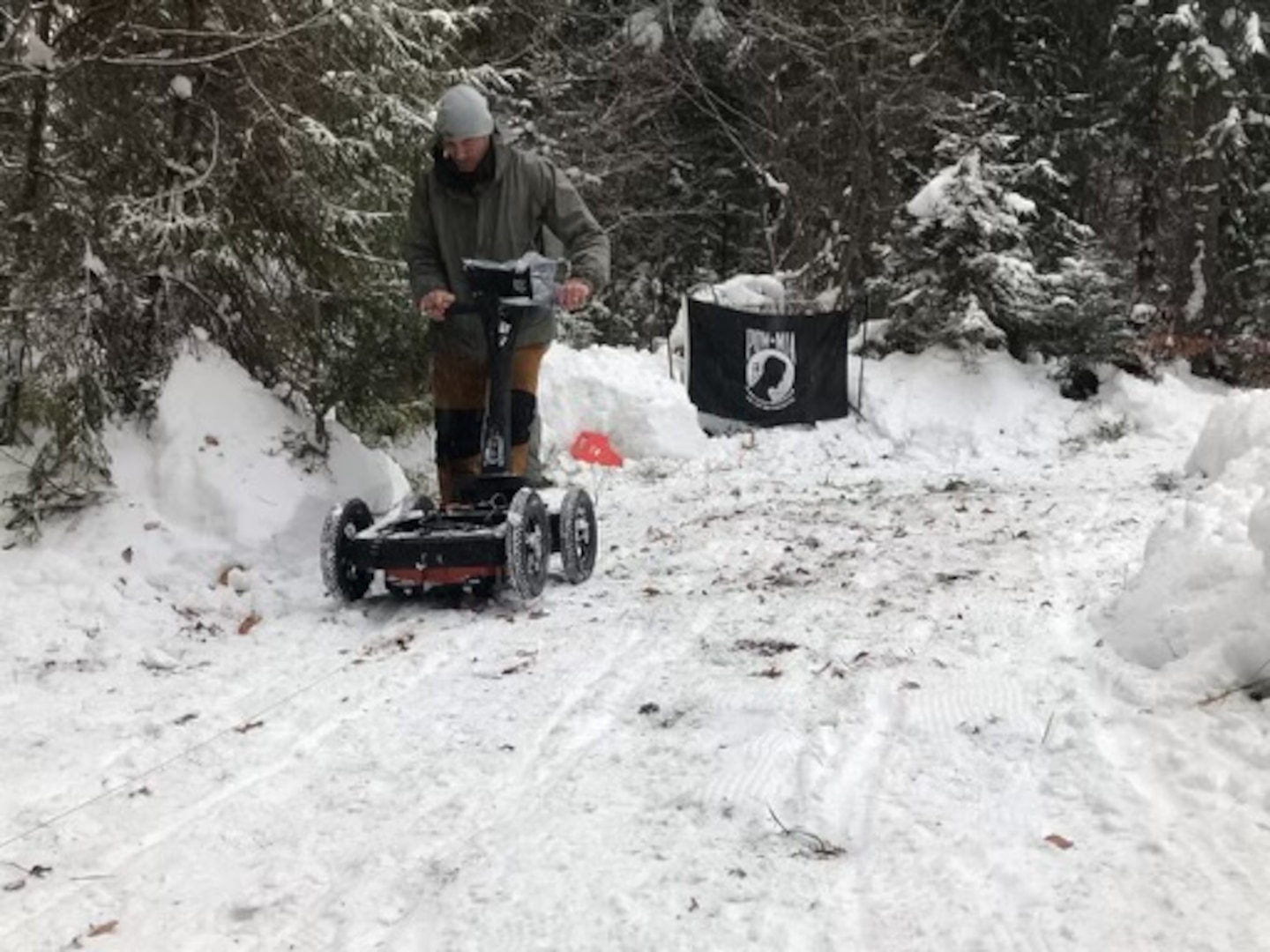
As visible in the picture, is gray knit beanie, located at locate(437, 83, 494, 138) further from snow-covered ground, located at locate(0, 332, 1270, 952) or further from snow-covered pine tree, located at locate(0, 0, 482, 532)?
snow-covered ground, located at locate(0, 332, 1270, 952)

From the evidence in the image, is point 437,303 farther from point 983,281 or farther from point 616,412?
point 983,281

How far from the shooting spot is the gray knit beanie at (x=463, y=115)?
512cm

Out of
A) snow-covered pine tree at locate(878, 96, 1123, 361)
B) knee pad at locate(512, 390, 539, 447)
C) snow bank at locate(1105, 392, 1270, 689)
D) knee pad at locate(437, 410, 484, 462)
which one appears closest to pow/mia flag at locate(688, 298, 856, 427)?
snow-covered pine tree at locate(878, 96, 1123, 361)

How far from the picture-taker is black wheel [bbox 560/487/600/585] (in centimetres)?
529

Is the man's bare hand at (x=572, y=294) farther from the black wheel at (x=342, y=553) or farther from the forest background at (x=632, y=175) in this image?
the forest background at (x=632, y=175)

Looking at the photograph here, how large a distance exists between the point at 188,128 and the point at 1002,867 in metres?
5.20

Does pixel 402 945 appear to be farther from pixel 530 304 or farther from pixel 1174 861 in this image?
pixel 530 304

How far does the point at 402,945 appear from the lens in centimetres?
235

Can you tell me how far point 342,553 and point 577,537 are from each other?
3.63 feet

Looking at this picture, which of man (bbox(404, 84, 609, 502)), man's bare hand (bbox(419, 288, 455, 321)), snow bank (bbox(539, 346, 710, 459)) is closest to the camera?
man's bare hand (bbox(419, 288, 455, 321))

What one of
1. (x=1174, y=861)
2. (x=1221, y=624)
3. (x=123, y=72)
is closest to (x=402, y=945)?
(x=1174, y=861)

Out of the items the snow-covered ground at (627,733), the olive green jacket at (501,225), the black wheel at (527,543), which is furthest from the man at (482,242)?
the snow-covered ground at (627,733)

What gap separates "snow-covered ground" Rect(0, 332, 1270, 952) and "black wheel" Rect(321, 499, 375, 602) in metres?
0.10

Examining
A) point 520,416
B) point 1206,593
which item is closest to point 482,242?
point 520,416
